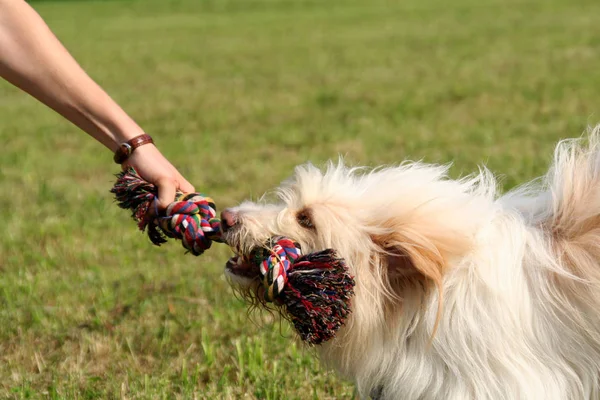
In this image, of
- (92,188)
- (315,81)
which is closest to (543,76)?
(315,81)

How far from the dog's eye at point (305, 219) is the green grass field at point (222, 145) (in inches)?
34.9

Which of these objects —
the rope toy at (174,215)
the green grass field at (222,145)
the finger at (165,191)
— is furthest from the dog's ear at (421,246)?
the green grass field at (222,145)

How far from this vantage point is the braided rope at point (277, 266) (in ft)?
8.97

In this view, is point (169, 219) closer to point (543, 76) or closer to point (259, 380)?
point (259, 380)

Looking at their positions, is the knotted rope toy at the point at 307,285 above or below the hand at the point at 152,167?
below

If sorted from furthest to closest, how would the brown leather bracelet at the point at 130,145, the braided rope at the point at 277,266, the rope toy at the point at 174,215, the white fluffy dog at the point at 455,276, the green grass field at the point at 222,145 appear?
the green grass field at the point at 222,145 < the brown leather bracelet at the point at 130,145 < the rope toy at the point at 174,215 < the braided rope at the point at 277,266 < the white fluffy dog at the point at 455,276

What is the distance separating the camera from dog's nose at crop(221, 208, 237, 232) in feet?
9.60

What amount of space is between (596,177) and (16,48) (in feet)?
6.65

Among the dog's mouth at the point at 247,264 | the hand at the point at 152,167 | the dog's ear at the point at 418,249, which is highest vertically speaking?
the dog's ear at the point at 418,249

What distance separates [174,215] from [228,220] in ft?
0.89

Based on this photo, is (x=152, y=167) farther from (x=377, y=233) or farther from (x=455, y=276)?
(x=455, y=276)

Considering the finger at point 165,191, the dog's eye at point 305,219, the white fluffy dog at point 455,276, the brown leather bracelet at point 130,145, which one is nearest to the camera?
the white fluffy dog at point 455,276

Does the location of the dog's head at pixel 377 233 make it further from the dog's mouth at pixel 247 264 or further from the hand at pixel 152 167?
the hand at pixel 152 167

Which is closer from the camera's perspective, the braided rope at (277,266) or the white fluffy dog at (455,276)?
the white fluffy dog at (455,276)
